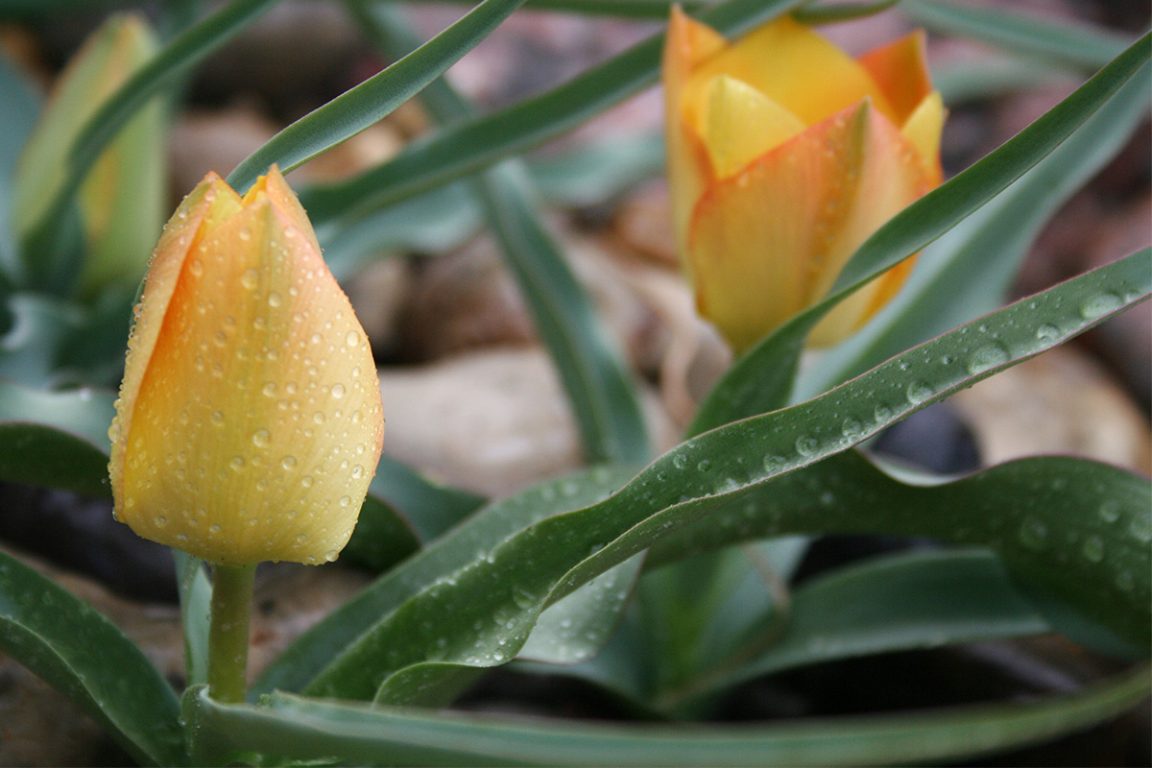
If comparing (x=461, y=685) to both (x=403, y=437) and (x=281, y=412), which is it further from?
(x=403, y=437)

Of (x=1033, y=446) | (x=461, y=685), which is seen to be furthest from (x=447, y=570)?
(x=1033, y=446)

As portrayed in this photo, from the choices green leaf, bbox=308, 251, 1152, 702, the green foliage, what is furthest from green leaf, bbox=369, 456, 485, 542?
green leaf, bbox=308, 251, 1152, 702

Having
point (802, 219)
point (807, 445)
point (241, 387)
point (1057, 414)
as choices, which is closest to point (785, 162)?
point (802, 219)

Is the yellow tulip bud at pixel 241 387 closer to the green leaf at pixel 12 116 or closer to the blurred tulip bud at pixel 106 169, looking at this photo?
the blurred tulip bud at pixel 106 169

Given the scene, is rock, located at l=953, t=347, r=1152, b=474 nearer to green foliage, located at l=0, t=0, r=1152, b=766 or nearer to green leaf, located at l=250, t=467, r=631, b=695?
green foliage, located at l=0, t=0, r=1152, b=766

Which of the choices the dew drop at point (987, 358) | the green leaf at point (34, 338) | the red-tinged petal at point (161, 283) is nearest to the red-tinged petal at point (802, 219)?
the dew drop at point (987, 358)

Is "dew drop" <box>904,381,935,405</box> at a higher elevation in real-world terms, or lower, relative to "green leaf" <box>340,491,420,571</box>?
lower

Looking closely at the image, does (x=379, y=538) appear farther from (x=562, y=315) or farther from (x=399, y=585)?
(x=562, y=315)
